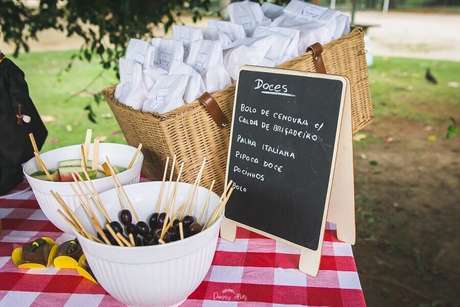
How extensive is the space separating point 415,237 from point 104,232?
2348 mm

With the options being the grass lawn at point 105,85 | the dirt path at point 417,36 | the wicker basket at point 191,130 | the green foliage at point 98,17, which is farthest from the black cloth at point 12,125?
the dirt path at point 417,36

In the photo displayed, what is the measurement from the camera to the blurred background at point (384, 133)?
8.38 feet

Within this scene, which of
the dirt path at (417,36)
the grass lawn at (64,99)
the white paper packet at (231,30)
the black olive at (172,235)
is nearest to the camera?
the black olive at (172,235)

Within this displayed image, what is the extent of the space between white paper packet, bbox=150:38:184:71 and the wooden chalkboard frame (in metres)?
0.24

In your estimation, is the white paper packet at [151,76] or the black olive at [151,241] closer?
the black olive at [151,241]

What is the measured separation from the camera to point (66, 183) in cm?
105

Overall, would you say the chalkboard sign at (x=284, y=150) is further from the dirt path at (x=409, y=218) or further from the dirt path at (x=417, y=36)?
the dirt path at (x=417, y=36)

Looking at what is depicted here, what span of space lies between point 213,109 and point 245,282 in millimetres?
446

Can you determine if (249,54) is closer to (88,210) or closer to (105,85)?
(88,210)

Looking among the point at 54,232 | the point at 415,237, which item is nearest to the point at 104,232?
the point at 54,232

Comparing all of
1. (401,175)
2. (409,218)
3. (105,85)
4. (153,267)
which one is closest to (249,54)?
(153,267)

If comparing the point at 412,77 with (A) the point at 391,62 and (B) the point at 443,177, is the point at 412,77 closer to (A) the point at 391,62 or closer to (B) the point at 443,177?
(A) the point at 391,62

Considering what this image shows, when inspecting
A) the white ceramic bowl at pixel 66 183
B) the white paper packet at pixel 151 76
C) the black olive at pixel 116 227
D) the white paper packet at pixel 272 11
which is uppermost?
the white paper packet at pixel 272 11

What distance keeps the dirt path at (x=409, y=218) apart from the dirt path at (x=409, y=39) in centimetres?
416
